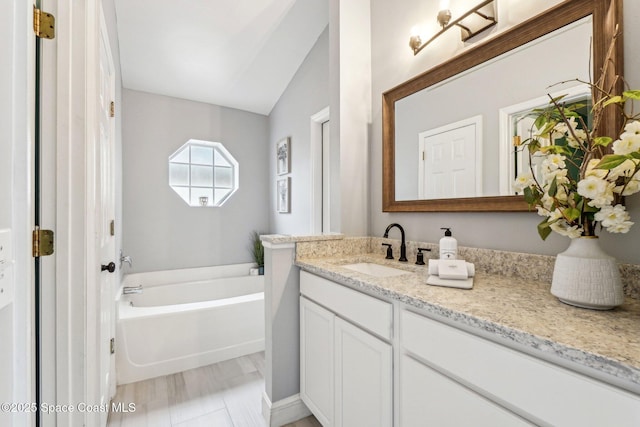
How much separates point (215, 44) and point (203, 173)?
1445 mm

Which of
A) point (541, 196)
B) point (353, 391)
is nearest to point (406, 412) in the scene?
point (353, 391)

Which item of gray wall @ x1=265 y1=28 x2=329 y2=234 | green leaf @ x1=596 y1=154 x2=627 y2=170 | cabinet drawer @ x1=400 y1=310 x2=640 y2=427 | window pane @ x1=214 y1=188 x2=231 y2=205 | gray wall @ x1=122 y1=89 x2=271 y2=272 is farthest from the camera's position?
window pane @ x1=214 y1=188 x2=231 y2=205

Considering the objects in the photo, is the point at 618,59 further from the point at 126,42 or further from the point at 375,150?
the point at 126,42

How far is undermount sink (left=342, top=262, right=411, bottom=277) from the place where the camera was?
1487 mm

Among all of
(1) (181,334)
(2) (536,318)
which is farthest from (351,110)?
(1) (181,334)

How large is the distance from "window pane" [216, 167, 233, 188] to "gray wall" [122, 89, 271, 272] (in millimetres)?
152

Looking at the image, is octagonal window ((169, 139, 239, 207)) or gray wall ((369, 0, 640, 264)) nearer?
gray wall ((369, 0, 640, 264))

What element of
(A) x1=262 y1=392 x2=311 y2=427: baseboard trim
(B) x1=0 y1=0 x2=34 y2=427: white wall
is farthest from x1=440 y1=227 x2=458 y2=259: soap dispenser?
(B) x1=0 y1=0 x2=34 y2=427: white wall

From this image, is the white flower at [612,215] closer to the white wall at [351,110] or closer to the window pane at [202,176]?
the white wall at [351,110]

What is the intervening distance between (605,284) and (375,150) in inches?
54.7

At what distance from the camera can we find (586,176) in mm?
767

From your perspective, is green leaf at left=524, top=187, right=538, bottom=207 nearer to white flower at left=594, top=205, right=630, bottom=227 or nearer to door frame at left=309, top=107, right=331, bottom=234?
white flower at left=594, top=205, right=630, bottom=227

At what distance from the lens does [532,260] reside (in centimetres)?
112

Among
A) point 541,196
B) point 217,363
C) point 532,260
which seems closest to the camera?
point 541,196
